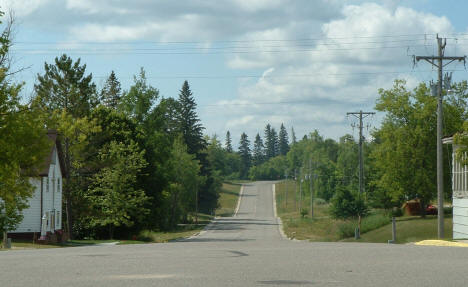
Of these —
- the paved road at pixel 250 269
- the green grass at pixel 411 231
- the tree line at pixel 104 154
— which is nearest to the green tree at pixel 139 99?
the tree line at pixel 104 154

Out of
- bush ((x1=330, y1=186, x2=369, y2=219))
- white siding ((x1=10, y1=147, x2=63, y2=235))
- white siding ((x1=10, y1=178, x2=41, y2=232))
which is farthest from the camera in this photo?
bush ((x1=330, y1=186, x2=369, y2=219))

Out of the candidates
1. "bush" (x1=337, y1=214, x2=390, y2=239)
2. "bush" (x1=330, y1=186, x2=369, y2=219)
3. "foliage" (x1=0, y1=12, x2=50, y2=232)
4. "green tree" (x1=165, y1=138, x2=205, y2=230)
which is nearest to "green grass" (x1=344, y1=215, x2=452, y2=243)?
"bush" (x1=337, y1=214, x2=390, y2=239)

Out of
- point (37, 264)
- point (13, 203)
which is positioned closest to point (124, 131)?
point (13, 203)

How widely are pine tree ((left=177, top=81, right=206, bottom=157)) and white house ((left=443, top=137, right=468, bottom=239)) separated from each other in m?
76.4

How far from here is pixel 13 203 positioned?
38.7 metres

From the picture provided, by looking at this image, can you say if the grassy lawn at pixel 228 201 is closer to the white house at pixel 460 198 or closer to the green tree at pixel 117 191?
the green tree at pixel 117 191

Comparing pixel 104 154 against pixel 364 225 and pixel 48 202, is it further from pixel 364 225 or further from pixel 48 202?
pixel 364 225

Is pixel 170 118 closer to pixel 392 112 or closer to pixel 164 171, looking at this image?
pixel 164 171

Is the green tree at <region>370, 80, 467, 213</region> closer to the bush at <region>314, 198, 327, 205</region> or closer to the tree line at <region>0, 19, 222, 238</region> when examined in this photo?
the tree line at <region>0, 19, 222, 238</region>

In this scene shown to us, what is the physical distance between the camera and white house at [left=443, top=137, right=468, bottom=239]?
1785 inches

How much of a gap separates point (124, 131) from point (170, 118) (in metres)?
61.7

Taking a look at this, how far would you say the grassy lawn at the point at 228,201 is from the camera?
13902cm

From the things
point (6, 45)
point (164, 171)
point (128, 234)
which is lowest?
point (128, 234)

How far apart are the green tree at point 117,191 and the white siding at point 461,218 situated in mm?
25063
